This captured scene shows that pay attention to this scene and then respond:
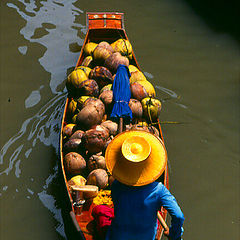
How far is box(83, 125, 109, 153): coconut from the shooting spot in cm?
446

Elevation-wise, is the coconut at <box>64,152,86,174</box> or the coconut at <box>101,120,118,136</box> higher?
the coconut at <box>101,120,118,136</box>

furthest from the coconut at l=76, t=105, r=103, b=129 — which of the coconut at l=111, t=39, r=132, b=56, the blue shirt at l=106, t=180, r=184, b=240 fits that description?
the coconut at l=111, t=39, r=132, b=56

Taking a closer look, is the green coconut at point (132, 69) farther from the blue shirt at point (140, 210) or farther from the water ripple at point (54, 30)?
the blue shirt at point (140, 210)

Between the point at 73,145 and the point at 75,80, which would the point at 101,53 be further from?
the point at 73,145

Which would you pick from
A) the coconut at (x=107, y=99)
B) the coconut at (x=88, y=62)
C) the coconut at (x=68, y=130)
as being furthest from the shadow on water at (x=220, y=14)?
the coconut at (x=68, y=130)

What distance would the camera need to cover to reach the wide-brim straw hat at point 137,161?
289 centimetres

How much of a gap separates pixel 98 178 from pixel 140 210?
133cm

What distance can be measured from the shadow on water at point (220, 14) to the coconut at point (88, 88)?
519 centimetres

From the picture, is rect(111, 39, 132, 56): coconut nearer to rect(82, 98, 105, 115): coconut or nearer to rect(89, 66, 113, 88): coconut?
rect(89, 66, 113, 88): coconut

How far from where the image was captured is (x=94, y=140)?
4.45 m

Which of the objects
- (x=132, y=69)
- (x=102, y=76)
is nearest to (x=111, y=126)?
(x=102, y=76)

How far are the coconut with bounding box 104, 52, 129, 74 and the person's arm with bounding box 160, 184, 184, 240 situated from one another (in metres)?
3.43

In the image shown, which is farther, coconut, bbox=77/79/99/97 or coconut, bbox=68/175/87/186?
coconut, bbox=77/79/99/97

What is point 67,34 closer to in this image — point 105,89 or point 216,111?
point 105,89
